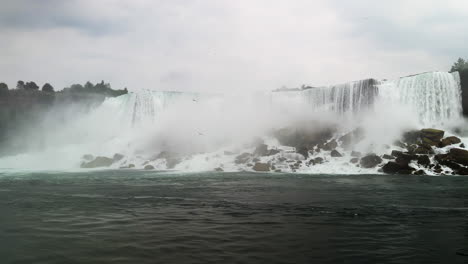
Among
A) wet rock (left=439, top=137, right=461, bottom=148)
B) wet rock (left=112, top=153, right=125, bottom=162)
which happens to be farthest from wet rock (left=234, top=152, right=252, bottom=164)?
wet rock (left=439, top=137, right=461, bottom=148)

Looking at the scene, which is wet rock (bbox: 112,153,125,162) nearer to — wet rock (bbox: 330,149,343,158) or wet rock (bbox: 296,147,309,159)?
wet rock (bbox: 296,147,309,159)

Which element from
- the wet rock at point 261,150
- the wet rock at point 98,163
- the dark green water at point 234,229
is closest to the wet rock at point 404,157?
the wet rock at point 261,150

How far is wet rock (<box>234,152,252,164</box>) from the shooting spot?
3394 centimetres

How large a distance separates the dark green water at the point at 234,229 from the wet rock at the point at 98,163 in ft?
81.4

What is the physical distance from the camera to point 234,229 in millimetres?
7949

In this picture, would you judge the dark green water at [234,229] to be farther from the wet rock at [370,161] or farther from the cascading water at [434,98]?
the cascading water at [434,98]

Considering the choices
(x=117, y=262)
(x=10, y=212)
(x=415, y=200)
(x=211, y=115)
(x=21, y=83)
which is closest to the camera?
(x=117, y=262)

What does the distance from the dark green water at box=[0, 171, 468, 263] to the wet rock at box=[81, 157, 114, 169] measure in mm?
24798

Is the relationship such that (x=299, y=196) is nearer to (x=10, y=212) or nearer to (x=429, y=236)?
(x=429, y=236)

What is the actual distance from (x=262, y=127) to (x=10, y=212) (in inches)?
1355

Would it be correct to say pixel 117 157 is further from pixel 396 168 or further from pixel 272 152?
pixel 396 168

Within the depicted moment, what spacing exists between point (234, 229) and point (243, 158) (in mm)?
26537

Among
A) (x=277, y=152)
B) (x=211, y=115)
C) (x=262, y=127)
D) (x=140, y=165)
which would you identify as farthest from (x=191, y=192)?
(x=211, y=115)

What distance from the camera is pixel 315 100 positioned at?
4259 centimetres
